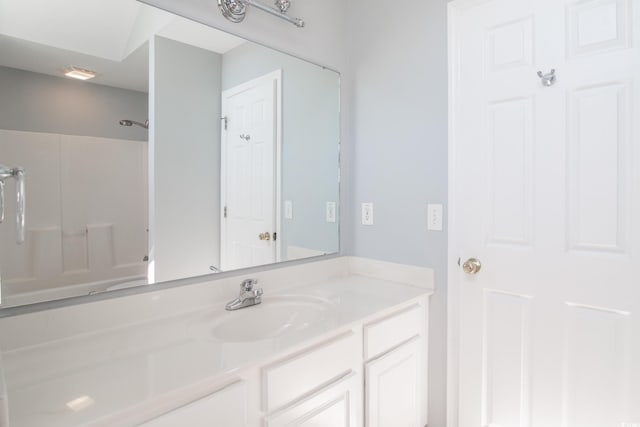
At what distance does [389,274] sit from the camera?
71.1 inches

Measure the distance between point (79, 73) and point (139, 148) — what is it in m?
0.28

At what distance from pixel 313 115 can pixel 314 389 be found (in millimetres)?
1307

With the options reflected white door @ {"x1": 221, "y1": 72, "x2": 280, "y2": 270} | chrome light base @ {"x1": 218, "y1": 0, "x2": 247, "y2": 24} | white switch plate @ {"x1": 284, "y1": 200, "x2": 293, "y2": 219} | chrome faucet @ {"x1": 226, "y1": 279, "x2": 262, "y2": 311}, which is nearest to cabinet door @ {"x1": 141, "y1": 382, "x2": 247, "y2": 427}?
chrome faucet @ {"x1": 226, "y1": 279, "x2": 262, "y2": 311}

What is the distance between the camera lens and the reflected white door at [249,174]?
154 centimetres

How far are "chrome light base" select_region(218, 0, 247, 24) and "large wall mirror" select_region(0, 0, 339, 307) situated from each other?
2.9 inches

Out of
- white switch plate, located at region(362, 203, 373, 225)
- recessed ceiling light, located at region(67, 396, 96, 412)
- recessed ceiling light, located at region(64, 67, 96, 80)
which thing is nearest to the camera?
recessed ceiling light, located at region(67, 396, 96, 412)

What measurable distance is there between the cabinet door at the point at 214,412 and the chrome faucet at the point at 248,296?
484 millimetres

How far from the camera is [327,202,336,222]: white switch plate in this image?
1931 mm
